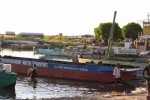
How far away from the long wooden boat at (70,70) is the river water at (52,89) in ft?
3.11

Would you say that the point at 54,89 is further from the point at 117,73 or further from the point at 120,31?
the point at 120,31

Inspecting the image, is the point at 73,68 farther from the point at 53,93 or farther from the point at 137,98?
the point at 137,98

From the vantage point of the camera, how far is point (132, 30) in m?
98.9

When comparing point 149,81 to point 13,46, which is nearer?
point 149,81

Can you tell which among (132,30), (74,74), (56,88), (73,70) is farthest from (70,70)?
(132,30)

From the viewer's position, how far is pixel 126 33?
99438 mm

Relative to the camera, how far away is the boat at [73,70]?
143 ft

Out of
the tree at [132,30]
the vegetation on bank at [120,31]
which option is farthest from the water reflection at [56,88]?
the tree at [132,30]

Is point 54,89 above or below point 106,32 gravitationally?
below

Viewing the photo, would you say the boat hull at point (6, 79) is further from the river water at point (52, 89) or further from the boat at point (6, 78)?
the river water at point (52, 89)

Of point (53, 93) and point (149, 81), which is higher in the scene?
point (149, 81)

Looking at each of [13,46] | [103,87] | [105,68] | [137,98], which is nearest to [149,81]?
[137,98]

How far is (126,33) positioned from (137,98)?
75.1 meters

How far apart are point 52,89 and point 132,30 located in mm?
61521
